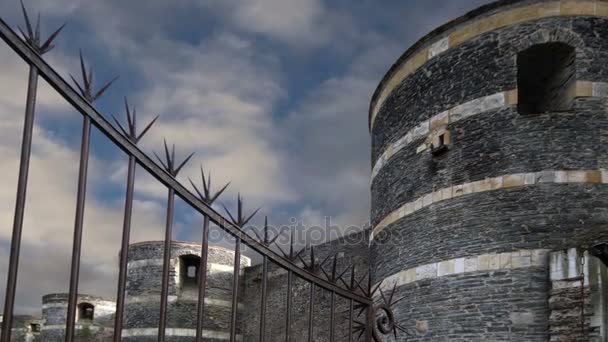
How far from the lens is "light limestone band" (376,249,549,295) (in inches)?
355

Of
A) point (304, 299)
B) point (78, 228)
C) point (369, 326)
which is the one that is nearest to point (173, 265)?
point (304, 299)

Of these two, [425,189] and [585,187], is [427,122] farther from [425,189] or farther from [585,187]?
[585,187]

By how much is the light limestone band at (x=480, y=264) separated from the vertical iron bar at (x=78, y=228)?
6.36 m

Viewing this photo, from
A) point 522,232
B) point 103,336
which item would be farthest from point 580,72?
point 103,336

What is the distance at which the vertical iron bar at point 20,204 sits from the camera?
321 centimetres

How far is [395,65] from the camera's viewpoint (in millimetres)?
12023

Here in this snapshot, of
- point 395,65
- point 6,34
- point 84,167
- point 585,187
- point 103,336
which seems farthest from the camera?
point 103,336

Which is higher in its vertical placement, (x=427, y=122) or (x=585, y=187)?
(x=427, y=122)

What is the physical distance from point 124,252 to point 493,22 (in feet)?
26.1

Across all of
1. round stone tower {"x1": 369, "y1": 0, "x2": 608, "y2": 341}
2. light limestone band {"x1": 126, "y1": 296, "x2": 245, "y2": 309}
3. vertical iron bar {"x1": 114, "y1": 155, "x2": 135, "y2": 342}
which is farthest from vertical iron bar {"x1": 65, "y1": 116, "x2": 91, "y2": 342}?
light limestone band {"x1": 126, "y1": 296, "x2": 245, "y2": 309}

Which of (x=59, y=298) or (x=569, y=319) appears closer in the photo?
(x=569, y=319)

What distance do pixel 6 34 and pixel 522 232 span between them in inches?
299

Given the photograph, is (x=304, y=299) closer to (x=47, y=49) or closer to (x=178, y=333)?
(x=178, y=333)

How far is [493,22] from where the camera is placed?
10078mm
